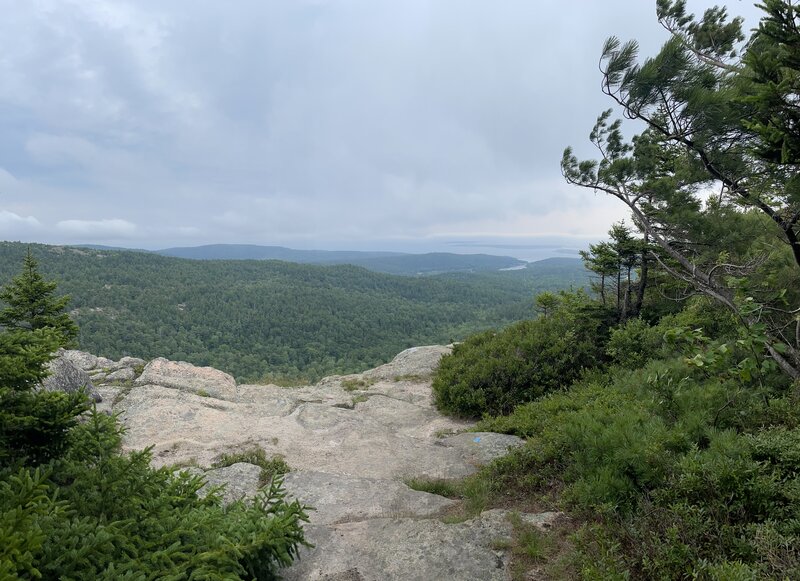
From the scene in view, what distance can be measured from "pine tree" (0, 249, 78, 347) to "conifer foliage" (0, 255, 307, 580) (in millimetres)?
13678

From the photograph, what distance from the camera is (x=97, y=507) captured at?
2.93 metres

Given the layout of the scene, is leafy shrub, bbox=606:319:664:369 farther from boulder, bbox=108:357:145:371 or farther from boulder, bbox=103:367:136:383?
boulder, bbox=108:357:145:371

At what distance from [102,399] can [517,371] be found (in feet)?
36.6

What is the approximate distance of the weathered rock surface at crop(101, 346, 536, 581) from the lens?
409 cm

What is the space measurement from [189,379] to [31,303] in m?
6.95

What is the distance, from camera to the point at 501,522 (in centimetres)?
464

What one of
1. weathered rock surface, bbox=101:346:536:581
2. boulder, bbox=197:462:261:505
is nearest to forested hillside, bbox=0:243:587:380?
weathered rock surface, bbox=101:346:536:581

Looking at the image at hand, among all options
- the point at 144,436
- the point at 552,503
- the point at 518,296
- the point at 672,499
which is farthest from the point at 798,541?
the point at 518,296

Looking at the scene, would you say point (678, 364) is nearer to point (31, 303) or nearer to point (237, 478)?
point (237, 478)

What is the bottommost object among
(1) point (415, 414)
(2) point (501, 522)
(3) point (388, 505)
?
(1) point (415, 414)

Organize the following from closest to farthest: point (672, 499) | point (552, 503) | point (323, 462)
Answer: point (672, 499) → point (552, 503) → point (323, 462)

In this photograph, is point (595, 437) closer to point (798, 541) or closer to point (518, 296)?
point (798, 541)

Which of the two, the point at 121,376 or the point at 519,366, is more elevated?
the point at 519,366

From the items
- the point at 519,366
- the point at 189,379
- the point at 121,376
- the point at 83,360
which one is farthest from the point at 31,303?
the point at 519,366
